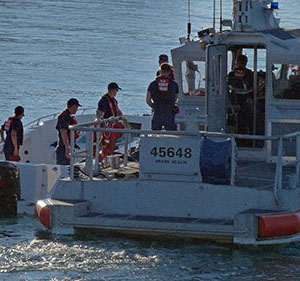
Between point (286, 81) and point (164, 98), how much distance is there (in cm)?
161

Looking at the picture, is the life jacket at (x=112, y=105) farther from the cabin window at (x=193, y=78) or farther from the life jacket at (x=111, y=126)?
the cabin window at (x=193, y=78)

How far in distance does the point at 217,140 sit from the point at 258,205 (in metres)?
0.88

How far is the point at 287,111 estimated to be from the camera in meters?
13.8

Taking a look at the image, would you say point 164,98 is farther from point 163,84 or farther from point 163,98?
point 163,84

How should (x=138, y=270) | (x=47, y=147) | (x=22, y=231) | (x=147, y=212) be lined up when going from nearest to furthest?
(x=138, y=270) < (x=147, y=212) < (x=22, y=231) < (x=47, y=147)

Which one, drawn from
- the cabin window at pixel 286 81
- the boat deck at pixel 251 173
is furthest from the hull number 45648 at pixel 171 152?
the cabin window at pixel 286 81

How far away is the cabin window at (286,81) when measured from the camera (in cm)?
1386

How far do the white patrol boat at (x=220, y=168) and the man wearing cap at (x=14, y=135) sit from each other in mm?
1827

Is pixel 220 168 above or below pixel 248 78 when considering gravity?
below

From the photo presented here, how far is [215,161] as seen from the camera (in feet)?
39.8

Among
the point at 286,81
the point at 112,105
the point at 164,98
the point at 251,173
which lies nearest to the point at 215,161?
the point at 251,173

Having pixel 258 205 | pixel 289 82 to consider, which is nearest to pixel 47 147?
pixel 289 82

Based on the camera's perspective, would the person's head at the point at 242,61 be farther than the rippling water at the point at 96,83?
Yes

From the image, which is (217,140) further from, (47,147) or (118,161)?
(47,147)
